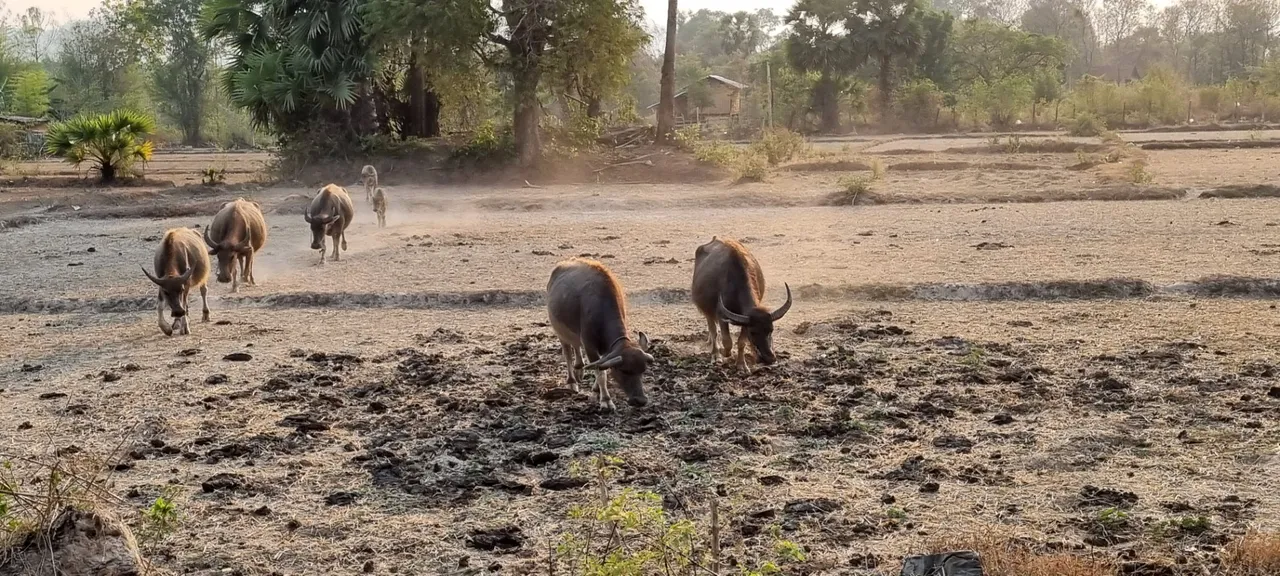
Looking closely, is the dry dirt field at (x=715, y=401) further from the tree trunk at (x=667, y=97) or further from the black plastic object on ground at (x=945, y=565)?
the tree trunk at (x=667, y=97)

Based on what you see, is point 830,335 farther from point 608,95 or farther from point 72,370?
point 608,95

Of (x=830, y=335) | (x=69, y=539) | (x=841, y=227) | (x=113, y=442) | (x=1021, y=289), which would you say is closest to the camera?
(x=69, y=539)

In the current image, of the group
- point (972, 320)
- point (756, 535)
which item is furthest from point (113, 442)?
point (972, 320)

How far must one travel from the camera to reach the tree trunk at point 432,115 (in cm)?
3750

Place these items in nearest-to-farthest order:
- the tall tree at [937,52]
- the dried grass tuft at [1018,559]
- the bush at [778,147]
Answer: the dried grass tuft at [1018,559]
the bush at [778,147]
the tall tree at [937,52]

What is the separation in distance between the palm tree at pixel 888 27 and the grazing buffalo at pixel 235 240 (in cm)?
4983

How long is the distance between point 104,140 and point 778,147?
20.7 meters

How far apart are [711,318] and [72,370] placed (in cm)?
655

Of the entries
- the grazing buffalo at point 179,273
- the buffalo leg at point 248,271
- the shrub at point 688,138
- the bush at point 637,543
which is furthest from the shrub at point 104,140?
the bush at point 637,543

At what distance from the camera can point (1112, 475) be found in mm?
7488

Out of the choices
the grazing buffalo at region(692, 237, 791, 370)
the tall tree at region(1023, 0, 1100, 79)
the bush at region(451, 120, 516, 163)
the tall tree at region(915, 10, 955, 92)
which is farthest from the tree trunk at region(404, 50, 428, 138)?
the tall tree at region(1023, 0, 1100, 79)

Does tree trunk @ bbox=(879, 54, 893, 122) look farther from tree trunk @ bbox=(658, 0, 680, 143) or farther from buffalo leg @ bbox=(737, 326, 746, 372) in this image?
buffalo leg @ bbox=(737, 326, 746, 372)

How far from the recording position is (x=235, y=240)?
1568cm

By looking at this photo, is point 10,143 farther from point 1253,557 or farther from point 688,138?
point 1253,557
